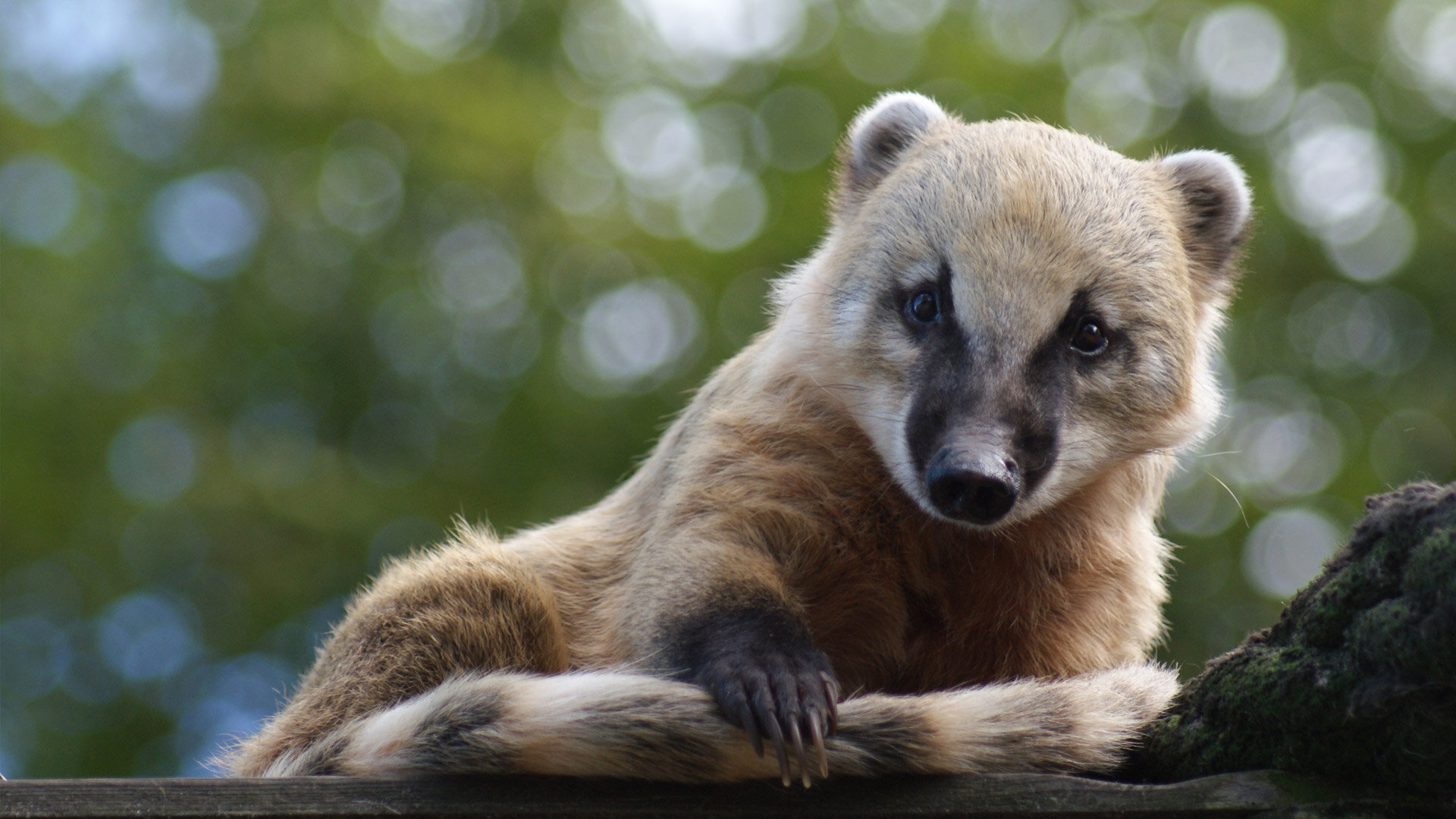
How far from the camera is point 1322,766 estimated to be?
239cm

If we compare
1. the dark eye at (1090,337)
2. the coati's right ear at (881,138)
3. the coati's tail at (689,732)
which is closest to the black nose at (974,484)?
the coati's tail at (689,732)

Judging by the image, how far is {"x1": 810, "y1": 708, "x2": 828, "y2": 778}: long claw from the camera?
8.20 feet

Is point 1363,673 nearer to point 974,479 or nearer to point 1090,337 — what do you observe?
point 974,479

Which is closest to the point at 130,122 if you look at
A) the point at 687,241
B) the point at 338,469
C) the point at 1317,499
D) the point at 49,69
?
the point at 49,69

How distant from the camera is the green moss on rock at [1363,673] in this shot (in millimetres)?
2088

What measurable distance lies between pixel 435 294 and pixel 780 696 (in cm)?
933

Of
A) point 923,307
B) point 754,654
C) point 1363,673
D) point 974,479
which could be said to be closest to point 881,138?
point 923,307

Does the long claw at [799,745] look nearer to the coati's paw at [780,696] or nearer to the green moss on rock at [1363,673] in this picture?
the coati's paw at [780,696]

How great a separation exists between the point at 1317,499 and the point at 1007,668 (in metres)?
9.03

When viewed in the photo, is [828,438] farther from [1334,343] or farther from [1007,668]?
[1334,343]

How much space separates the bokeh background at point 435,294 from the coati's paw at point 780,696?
782 cm

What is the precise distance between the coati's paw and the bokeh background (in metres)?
7.82

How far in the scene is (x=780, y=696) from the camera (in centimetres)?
262

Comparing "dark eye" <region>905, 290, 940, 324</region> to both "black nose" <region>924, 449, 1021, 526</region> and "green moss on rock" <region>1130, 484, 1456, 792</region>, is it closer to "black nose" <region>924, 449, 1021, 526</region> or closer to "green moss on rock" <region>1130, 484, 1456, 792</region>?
"black nose" <region>924, 449, 1021, 526</region>
